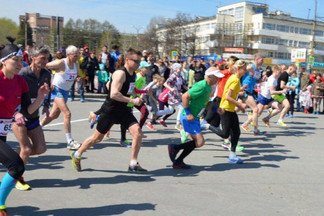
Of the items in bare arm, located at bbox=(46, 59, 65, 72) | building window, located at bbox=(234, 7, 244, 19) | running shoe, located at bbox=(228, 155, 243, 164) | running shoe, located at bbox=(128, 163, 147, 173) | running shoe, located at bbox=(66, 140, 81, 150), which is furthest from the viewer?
building window, located at bbox=(234, 7, 244, 19)

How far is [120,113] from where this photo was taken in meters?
6.31

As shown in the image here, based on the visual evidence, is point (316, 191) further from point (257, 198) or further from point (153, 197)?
point (153, 197)

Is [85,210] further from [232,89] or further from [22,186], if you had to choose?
[232,89]

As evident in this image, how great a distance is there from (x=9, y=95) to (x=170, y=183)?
262 centimetres

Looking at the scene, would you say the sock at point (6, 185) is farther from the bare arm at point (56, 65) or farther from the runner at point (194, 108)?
the bare arm at point (56, 65)

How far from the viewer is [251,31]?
9988 centimetres

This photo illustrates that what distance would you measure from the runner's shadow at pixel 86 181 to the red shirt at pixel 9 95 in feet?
4.75

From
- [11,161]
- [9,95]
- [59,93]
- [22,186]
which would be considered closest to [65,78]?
[59,93]

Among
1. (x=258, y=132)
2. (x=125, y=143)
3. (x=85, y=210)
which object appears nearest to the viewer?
(x=85, y=210)

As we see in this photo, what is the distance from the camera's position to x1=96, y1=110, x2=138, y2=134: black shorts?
618 centimetres

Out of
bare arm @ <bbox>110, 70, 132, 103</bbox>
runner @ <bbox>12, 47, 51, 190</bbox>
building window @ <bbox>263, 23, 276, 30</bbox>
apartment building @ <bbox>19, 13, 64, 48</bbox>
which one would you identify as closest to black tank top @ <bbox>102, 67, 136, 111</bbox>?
bare arm @ <bbox>110, 70, 132, 103</bbox>

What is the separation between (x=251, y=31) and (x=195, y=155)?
96.5m

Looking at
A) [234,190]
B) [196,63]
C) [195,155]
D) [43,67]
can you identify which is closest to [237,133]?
[195,155]

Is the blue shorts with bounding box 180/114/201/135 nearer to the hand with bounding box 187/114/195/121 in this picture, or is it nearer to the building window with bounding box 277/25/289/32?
the hand with bounding box 187/114/195/121
